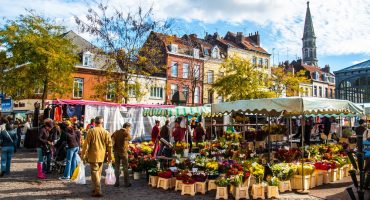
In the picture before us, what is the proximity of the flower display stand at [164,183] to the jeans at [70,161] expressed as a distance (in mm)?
2912

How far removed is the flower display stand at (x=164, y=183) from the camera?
29.8ft

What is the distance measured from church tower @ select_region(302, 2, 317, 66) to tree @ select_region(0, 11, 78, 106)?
272 ft

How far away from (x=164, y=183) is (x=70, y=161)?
318 centimetres

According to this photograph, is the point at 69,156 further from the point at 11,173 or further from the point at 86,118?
the point at 86,118

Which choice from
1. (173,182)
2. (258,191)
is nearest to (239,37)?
(173,182)

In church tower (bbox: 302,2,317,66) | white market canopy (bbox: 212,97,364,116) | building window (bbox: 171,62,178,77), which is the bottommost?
white market canopy (bbox: 212,97,364,116)

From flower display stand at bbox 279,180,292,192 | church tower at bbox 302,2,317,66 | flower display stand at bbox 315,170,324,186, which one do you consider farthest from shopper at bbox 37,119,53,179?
church tower at bbox 302,2,317,66

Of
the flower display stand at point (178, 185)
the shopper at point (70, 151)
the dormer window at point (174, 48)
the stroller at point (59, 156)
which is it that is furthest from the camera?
the dormer window at point (174, 48)

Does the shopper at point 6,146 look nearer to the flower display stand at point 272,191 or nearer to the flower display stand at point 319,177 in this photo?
the flower display stand at point 272,191

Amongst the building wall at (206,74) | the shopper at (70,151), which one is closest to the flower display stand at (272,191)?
the shopper at (70,151)

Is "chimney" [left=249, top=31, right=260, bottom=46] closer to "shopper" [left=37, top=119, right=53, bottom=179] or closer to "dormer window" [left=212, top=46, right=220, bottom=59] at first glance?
"dormer window" [left=212, top=46, right=220, bottom=59]

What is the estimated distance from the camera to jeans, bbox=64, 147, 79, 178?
10.3 metres

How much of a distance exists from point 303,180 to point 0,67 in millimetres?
23105

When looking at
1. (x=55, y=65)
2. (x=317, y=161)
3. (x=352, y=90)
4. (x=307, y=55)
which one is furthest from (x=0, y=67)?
(x=307, y=55)
